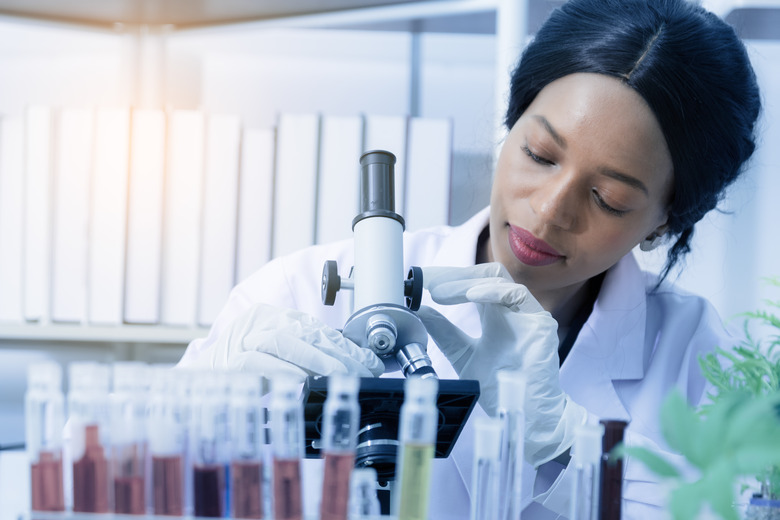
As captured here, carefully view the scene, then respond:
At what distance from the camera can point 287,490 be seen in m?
0.49

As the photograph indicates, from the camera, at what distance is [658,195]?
105cm

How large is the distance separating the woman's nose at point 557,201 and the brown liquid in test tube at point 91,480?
681 mm

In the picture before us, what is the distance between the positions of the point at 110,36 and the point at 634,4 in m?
1.00

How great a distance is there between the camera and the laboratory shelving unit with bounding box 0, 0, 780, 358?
4.31ft

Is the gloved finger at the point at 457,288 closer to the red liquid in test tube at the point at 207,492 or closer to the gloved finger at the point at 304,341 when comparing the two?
the gloved finger at the point at 304,341

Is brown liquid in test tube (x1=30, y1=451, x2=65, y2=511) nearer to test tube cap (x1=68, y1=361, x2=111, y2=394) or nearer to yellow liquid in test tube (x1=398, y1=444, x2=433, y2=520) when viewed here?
test tube cap (x1=68, y1=361, x2=111, y2=394)

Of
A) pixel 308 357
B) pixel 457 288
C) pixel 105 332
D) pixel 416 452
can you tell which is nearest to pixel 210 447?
pixel 416 452

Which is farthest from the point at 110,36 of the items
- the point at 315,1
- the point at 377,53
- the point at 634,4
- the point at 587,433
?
the point at 587,433

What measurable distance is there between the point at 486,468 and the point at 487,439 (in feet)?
0.11

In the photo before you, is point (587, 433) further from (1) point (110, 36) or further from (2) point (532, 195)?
(1) point (110, 36)

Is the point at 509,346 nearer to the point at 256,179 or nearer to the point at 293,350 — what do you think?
the point at 293,350

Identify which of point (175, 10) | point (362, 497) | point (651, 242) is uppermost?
point (175, 10)

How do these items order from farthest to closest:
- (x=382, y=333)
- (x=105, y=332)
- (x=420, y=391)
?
(x=105, y=332) < (x=382, y=333) < (x=420, y=391)

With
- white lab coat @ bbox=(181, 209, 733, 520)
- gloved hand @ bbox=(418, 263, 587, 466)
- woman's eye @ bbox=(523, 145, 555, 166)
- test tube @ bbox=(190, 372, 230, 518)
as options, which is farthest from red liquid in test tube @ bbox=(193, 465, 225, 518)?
woman's eye @ bbox=(523, 145, 555, 166)
